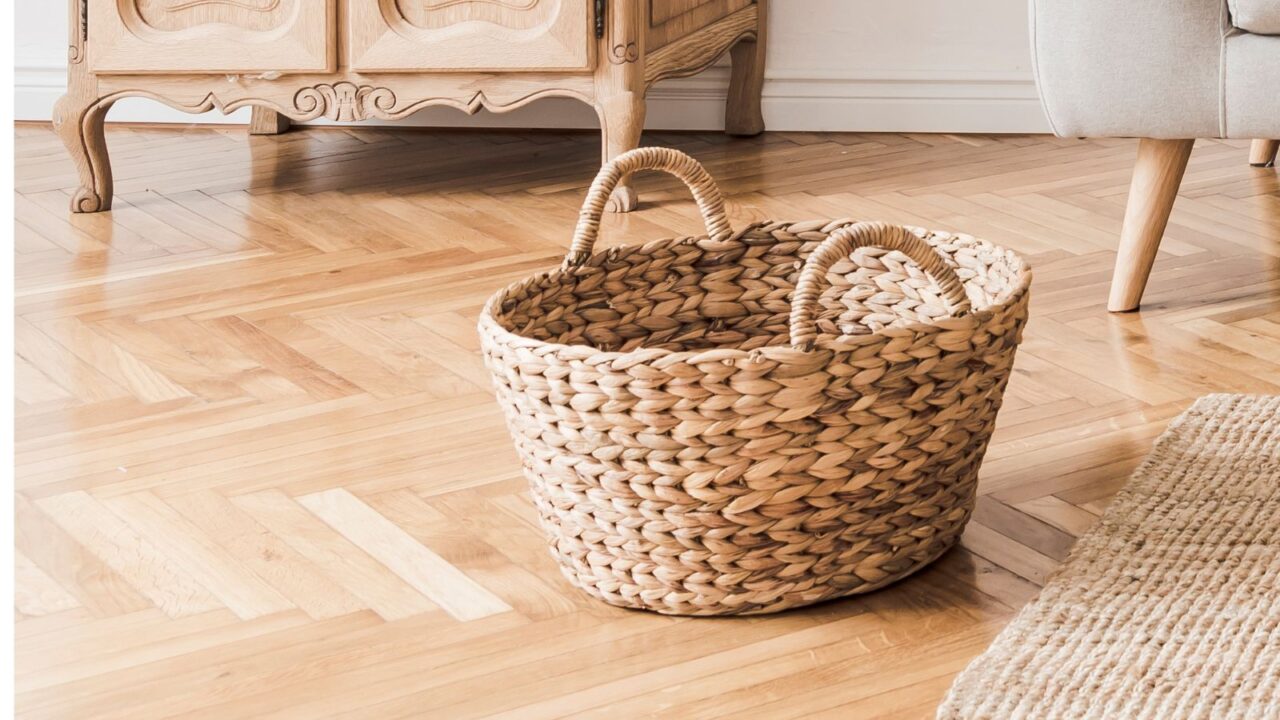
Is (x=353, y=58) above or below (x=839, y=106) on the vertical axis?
above

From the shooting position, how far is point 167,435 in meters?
1.36

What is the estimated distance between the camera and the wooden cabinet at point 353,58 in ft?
6.72

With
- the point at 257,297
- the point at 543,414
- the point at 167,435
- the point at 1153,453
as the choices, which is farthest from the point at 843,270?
the point at 257,297

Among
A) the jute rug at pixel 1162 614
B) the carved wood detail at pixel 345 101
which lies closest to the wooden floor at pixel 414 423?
the jute rug at pixel 1162 614

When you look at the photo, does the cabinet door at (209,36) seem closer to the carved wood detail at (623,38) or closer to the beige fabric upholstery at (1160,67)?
the carved wood detail at (623,38)

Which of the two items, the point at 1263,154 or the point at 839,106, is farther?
the point at 839,106

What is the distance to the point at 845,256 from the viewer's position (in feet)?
3.21

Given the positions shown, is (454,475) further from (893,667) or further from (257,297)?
(257,297)

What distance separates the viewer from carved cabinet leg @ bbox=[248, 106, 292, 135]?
262 cm

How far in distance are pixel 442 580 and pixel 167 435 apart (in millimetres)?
405

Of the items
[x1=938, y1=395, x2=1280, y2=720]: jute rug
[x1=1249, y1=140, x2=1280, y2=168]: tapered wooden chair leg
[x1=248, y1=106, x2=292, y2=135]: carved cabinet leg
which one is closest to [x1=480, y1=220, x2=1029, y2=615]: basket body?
[x1=938, y1=395, x2=1280, y2=720]: jute rug

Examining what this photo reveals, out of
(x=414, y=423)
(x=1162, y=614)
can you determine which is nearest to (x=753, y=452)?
(x=1162, y=614)

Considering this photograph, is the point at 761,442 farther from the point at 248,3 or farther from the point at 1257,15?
the point at 248,3

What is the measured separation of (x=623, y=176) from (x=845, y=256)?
0.23 m
